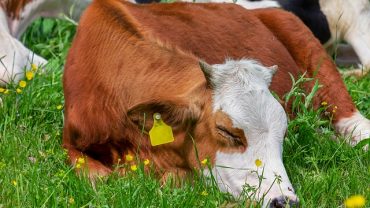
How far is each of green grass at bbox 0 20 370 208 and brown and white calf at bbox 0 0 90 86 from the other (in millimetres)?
239

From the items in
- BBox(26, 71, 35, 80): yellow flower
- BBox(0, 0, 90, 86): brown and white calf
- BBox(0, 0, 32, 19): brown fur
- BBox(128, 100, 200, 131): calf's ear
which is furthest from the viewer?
BBox(0, 0, 32, 19): brown fur

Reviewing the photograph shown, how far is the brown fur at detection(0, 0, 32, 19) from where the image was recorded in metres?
7.81

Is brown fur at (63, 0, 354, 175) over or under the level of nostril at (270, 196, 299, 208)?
over

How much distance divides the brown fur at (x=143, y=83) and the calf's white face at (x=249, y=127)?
5 cm

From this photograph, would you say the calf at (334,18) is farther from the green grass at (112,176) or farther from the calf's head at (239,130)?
the calf's head at (239,130)

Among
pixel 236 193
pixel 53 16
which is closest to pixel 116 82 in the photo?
pixel 236 193

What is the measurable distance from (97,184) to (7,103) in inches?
55.9

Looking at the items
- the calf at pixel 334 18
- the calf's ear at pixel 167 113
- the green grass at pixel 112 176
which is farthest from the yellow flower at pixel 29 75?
the calf at pixel 334 18

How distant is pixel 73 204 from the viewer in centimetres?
485

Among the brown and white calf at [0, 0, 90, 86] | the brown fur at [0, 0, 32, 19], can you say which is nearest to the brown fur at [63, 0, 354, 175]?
the brown and white calf at [0, 0, 90, 86]

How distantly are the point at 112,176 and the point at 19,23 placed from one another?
291 centimetres

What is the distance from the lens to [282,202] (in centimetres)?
481

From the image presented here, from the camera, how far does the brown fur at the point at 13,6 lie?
Answer: 7812 millimetres

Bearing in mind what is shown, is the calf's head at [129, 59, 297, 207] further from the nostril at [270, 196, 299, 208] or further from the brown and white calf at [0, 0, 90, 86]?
the brown and white calf at [0, 0, 90, 86]
